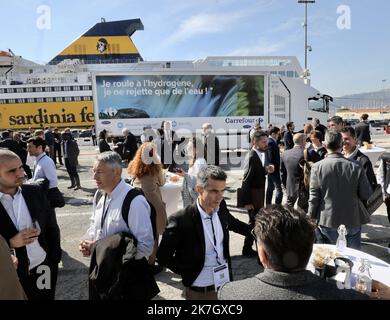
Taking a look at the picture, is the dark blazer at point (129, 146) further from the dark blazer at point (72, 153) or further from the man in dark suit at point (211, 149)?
the man in dark suit at point (211, 149)

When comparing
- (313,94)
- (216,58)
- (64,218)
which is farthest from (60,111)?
(64,218)

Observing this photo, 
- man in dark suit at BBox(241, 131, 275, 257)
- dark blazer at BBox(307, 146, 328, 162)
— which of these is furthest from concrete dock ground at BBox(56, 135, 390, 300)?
dark blazer at BBox(307, 146, 328, 162)

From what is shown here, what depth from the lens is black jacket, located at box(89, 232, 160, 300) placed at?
212 centimetres

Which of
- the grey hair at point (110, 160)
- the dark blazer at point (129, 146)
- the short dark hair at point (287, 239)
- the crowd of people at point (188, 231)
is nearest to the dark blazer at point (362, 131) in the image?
the crowd of people at point (188, 231)

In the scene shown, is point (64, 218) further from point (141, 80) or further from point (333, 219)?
point (141, 80)

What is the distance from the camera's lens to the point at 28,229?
2.32 meters

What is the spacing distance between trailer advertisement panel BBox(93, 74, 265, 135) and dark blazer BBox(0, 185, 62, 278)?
41.3 ft

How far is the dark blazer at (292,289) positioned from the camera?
1.30 meters

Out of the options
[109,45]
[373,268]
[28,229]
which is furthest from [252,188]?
[109,45]

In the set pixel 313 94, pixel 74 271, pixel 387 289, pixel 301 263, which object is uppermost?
pixel 313 94

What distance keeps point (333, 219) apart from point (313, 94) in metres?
15.9

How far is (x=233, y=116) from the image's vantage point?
15.6m

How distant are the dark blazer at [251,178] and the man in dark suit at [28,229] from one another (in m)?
2.62

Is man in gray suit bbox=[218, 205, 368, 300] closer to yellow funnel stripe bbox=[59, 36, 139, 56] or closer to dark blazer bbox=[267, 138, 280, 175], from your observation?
dark blazer bbox=[267, 138, 280, 175]
